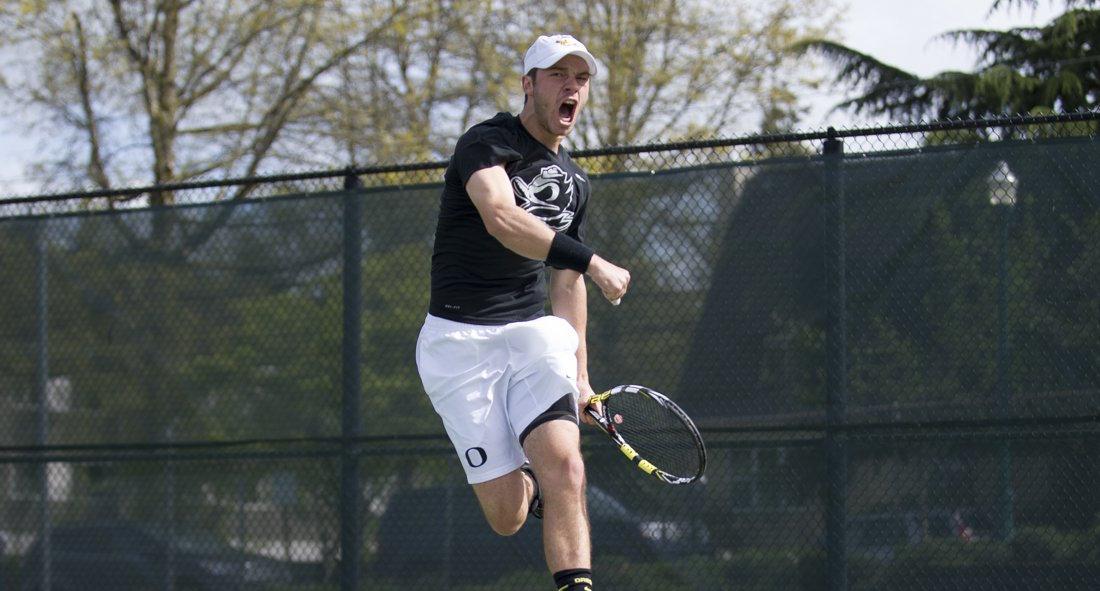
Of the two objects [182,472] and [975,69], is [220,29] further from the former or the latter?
[182,472]

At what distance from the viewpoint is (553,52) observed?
4.42 meters

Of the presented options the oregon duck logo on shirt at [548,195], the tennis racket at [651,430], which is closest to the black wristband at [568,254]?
the oregon duck logo on shirt at [548,195]

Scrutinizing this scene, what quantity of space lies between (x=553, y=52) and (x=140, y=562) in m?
3.91

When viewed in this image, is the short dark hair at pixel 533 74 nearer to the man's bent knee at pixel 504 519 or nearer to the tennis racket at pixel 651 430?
the tennis racket at pixel 651 430

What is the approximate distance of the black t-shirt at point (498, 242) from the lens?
4.59 meters

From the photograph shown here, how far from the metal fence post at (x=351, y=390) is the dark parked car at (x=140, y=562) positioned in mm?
365

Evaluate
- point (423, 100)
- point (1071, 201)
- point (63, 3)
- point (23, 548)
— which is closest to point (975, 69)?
point (423, 100)

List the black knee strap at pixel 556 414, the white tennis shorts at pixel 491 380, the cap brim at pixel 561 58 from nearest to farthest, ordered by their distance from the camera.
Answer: the cap brim at pixel 561 58 < the black knee strap at pixel 556 414 < the white tennis shorts at pixel 491 380

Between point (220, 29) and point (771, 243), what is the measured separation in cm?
1215

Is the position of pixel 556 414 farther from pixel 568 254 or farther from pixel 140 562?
pixel 140 562

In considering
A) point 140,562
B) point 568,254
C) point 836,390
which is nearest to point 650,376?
point 836,390

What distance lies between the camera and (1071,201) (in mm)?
5715

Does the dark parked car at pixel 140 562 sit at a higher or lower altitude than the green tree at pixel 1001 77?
lower

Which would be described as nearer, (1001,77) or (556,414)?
(556,414)
